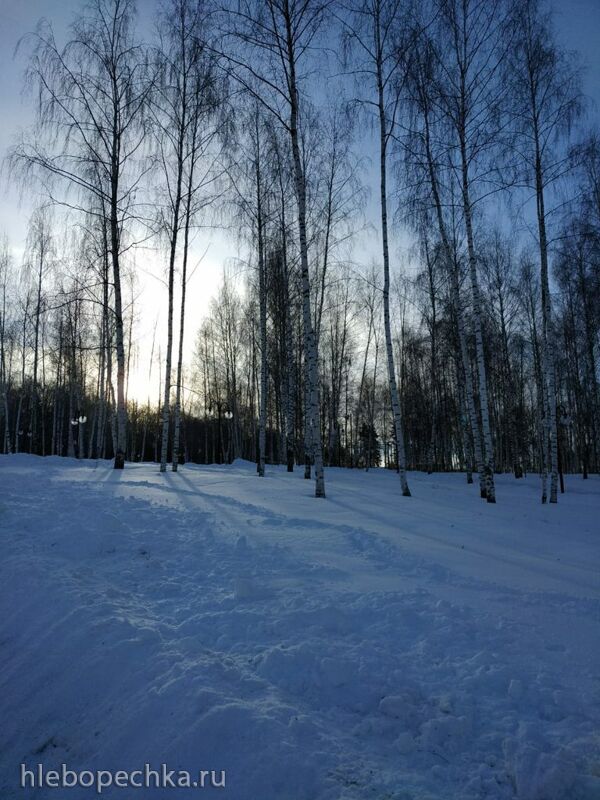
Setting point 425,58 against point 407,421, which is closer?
point 425,58

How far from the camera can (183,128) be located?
40.2ft

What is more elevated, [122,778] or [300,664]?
[300,664]

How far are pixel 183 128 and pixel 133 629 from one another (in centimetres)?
1401

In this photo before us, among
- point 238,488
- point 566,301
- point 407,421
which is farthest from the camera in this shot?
point 407,421

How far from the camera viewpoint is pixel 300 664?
7.64 ft

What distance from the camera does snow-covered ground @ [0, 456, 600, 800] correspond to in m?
1.69

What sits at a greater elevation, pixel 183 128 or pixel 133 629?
pixel 183 128

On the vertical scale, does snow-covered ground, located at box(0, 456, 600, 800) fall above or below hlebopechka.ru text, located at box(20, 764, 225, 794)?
above

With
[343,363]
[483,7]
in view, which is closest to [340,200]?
[483,7]

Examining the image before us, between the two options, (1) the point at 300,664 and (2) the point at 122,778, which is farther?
(1) the point at 300,664

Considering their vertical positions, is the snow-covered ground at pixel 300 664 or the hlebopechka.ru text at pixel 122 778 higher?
the snow-covered ground at pixel 300 664

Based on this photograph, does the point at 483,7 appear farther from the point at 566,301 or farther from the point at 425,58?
the point at 566,301

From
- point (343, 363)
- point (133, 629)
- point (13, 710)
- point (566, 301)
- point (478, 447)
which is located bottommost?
point (13, 710)

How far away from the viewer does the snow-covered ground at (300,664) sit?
169cm
